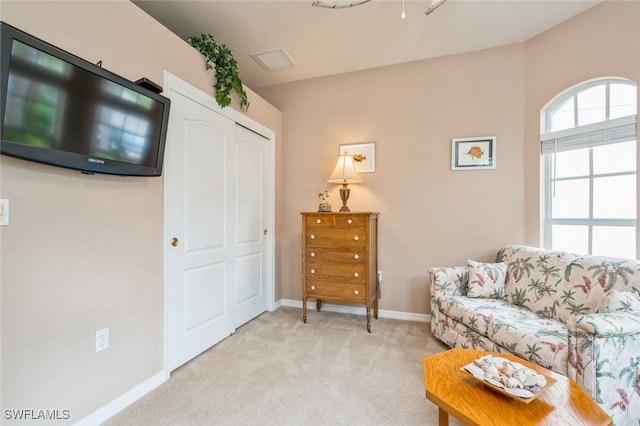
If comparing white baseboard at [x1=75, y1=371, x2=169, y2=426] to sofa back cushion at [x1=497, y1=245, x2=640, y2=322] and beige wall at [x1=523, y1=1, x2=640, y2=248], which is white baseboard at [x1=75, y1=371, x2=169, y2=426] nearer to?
sofa back cushion at [x1=497, y1=245, x2=640, y2=322]

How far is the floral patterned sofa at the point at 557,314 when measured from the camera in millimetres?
1418

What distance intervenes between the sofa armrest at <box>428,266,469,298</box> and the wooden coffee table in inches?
48.7

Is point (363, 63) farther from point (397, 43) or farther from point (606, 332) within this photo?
point (606, 332)

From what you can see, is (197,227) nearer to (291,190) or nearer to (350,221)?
(350,221)

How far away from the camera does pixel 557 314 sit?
80.6 inches

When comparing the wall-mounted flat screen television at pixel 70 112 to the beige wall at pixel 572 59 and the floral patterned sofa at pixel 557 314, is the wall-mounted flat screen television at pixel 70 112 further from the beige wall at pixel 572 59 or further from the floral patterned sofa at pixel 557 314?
the beige wall at pixel 572 59

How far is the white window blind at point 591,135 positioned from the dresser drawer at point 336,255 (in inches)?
78.0

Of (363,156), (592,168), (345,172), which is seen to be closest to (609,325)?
(592,168)

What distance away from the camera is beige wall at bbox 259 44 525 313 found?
2.89 meters

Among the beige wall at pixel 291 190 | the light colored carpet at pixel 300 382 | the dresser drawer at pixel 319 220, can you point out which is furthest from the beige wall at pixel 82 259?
the dresser drawer at pixel 319 220

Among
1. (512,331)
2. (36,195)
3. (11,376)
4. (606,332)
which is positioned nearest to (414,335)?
(512,331)

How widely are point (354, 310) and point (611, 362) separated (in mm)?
2244

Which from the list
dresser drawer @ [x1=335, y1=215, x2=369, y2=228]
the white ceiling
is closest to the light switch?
the white ceiling

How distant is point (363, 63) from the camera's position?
3184 millimetres
